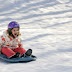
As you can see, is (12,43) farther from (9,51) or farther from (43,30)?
(43,30)

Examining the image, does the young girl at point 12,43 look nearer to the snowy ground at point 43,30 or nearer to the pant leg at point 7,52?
the pant leg at point 7,52

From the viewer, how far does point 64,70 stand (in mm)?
4117

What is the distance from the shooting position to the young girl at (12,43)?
477cm

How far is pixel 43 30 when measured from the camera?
7.94 m

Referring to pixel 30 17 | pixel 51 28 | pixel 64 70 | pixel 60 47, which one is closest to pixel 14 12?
pixel 30 17

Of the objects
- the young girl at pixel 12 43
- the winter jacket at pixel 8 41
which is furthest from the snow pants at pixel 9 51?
the winter jacket at pixel 8 41

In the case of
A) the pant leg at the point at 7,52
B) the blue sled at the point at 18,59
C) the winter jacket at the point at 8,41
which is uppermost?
the winter jacket at the point at 8,41

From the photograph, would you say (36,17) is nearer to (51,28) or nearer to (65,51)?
(51,28)

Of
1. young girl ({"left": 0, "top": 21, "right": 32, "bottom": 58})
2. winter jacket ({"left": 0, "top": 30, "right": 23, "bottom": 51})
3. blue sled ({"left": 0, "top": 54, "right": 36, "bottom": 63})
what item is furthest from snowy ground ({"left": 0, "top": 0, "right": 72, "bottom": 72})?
winter jacket ({"left": 0, "top": 30, "right": 23, "bottom": 51})

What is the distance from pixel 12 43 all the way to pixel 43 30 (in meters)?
3.04

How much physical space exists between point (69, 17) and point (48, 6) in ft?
6.93

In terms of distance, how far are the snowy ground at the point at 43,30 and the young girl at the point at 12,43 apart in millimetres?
226

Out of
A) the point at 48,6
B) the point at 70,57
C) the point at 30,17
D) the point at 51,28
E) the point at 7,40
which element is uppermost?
the point at 48,6

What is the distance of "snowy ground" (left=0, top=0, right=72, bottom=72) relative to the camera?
4.45 m
